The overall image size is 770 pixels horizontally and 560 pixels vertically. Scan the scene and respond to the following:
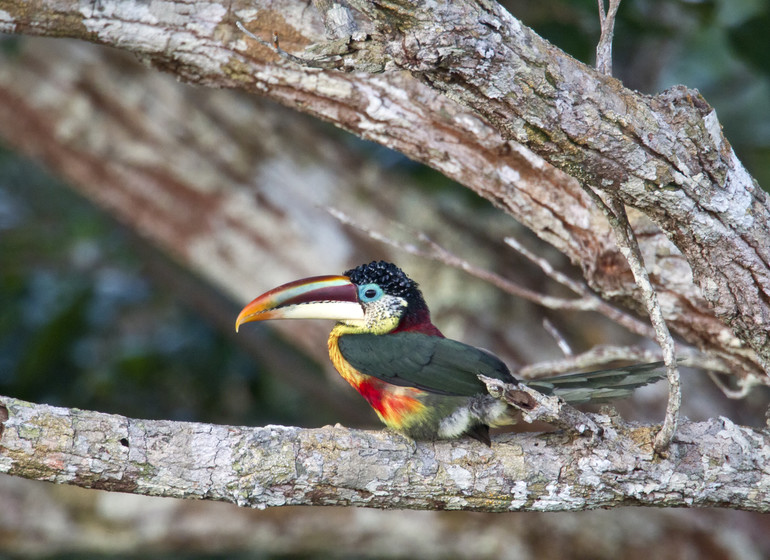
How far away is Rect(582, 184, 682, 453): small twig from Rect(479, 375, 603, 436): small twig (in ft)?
0.78

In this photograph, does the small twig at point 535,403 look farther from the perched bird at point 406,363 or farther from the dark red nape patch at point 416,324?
the dark red nape patch at point 416,324

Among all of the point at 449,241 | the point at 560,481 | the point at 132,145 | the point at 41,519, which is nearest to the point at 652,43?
the point at 449,241

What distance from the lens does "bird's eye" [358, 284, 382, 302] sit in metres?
2.94

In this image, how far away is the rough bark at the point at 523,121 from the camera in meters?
2.01

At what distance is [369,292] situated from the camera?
2953mm

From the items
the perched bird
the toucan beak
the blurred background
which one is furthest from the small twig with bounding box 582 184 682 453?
the blurred background

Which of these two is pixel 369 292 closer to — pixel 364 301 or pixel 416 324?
pixel 364 301

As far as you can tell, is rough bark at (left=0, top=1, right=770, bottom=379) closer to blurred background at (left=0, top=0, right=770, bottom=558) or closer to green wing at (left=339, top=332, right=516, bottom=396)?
green wing at (left=339, top=332, right=516, bottom=396)

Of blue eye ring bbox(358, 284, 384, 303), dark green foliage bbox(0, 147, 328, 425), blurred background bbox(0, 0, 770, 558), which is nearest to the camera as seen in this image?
blue eye ring bbox(358, 284, 384, 303)

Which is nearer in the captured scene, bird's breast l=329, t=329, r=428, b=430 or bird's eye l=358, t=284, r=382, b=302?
bird's breast l=329, t=329, r=428, b=430

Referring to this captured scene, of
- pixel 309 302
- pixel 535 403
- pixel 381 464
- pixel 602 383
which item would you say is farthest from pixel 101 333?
pixel 535 403

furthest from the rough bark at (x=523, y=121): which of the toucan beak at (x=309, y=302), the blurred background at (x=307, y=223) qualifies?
the blurred background at (x=307, y=223)

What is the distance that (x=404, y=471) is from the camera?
2320 millimetres

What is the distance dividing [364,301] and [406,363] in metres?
0.33
